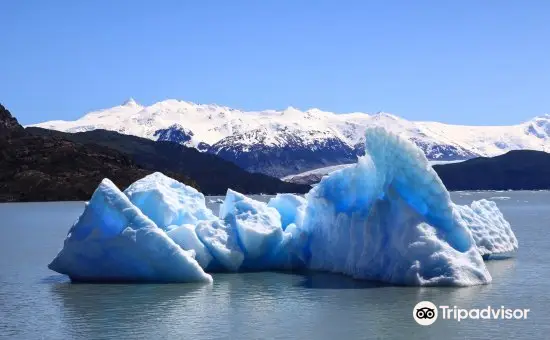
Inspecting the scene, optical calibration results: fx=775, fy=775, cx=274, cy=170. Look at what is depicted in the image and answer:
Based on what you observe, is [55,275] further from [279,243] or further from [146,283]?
[279,243]

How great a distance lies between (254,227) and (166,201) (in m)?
3.36

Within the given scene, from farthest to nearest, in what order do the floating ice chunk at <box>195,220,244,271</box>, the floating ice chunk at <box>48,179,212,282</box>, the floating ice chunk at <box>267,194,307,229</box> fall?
1. the floating ice chunk at <box>267,194,307,229</box>
2. the floating ice chunk at <box>195,220,244,271</box>
3. the floating ice chunk at <box>48,179,212,282</box>

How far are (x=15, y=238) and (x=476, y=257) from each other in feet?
126

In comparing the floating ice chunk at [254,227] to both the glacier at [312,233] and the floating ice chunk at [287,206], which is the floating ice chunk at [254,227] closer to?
the glacier at [312,233]

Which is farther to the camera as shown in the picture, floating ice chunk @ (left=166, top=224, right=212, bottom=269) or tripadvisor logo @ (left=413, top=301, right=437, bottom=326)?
floating ice chunk @ (left=166, top=224, right=212, bottom=269)

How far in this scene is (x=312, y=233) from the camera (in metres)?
28.5

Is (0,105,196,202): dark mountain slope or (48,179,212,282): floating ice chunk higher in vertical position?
(0,105,196,202): dark mountain slope

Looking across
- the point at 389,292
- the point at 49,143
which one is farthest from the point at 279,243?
the point at 49,143

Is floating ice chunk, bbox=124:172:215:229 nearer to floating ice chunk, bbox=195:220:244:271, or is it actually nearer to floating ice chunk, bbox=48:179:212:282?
floating ice chunk, bbox=195:220:244:271

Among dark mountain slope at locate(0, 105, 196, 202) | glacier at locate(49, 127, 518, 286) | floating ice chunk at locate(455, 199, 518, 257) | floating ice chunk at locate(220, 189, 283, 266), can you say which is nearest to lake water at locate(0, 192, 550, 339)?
glacier at locate(49, 127, 518, 286)

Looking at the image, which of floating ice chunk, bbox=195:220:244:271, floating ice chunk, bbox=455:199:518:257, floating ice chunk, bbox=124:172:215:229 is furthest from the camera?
floating ice chunk, bbox=455:199:518:257

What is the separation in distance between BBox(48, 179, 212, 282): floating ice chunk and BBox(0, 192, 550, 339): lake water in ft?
1.94

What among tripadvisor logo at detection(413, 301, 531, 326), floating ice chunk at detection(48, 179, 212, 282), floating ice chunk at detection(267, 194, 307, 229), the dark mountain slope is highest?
the dark mountain slope

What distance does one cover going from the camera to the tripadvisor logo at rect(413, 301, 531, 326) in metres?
19.0
